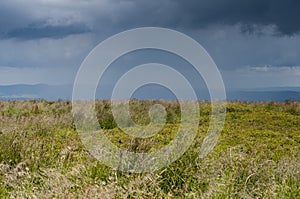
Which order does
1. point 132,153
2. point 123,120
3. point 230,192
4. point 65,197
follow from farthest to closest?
1. point 123,120
2. point 132,153
3. point 230,192
4. point 65,197

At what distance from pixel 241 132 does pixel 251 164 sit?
7.72 m

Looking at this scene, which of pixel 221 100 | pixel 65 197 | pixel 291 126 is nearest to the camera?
pixel 65 197

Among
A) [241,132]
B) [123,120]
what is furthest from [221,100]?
[241,132]

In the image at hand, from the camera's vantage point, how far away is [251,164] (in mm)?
7723

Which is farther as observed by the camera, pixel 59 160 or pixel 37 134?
pixel 37 134

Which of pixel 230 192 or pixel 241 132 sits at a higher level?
pixel 241 132

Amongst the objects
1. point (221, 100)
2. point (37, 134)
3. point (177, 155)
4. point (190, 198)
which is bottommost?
point (190, 198)

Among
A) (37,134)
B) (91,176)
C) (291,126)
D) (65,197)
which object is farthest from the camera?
(291,126)

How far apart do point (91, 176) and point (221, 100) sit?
1815 centimetres

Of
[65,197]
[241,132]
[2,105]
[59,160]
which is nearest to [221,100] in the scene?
[241,132]

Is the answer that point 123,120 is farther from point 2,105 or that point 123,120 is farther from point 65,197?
point 65,197

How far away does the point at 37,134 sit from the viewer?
1458 cm

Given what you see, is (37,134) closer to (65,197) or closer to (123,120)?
(123,120)

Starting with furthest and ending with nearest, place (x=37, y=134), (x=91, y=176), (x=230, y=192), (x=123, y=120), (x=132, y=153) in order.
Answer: (x=123, y=120) < (x=37, y=134) < (x=132, y=153) < (x=91, y=176) < (x=230, y=192)
